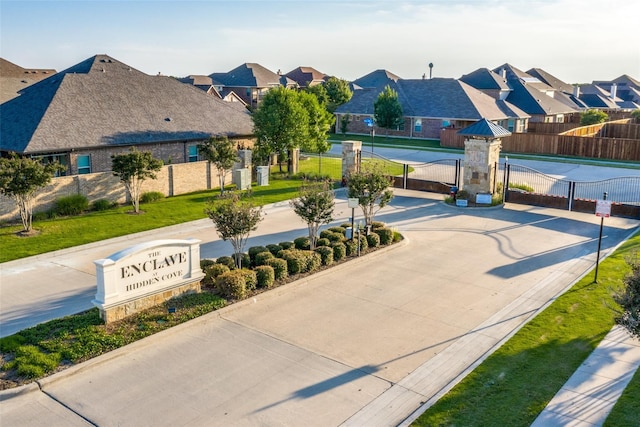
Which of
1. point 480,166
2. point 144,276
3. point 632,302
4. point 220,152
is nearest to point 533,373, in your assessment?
point 632,302

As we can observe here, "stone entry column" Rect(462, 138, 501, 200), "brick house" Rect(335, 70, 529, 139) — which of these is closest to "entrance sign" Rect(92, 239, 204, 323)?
"stone entry column" Rect(462, 138, 501, 200)

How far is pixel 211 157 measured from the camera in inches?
1165

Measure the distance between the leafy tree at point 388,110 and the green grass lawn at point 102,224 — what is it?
30.0 meters

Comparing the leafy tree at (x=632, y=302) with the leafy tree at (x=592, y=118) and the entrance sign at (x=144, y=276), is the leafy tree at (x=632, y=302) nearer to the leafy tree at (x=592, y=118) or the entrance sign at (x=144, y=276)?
the entrance sign at (x=144, y=276)

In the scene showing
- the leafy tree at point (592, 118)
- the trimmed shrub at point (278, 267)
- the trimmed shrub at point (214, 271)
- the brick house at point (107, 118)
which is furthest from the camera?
the leafy tree at point (592, 118)

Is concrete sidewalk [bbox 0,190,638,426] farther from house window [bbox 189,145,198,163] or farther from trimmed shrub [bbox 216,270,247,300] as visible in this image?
house window [bbox 189,145,198,163]

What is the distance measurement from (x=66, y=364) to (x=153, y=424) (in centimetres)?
298

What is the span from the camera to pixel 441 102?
58.2 m

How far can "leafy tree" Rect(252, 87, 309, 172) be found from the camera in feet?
110

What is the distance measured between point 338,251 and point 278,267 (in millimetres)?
2733

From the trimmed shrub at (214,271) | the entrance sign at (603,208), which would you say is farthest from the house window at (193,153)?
the entrance sign at (603,208)

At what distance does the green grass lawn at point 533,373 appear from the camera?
9.62 metres

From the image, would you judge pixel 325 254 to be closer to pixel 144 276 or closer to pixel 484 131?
pixel 144 276

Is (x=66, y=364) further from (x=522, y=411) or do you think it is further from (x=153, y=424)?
(x=522, y=411)
